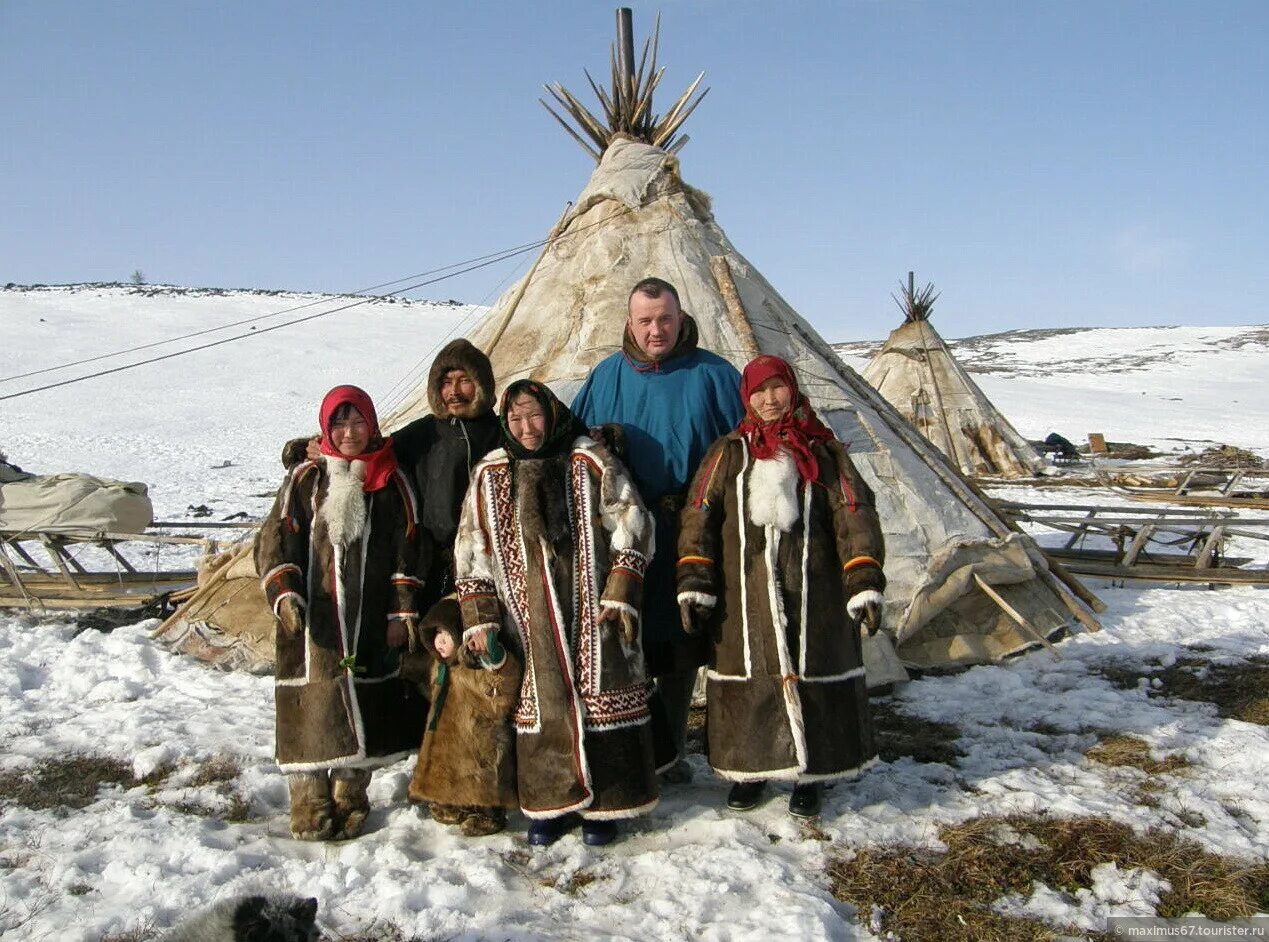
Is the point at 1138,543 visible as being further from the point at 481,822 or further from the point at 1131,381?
the point at 1131,381

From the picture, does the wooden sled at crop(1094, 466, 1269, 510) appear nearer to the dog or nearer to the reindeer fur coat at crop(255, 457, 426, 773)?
the reindeer fur coat at crop(255, 457, 426, 773)

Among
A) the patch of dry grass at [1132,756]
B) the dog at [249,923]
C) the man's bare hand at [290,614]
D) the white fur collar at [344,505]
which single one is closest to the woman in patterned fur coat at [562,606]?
the white fur collar at [344,505]

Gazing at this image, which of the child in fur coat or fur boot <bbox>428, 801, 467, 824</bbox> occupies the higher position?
the child in fur coat

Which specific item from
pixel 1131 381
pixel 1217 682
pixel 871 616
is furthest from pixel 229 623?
pixel 1131 381

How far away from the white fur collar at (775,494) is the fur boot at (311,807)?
1585 millimetres

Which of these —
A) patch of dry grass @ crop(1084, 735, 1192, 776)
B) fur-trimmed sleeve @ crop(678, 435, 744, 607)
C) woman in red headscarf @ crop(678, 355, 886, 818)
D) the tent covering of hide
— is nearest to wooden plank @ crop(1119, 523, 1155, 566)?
patch of dry grass @ crop(1084, 735, 1192, 776)

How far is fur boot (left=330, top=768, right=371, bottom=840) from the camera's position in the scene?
3076 mm

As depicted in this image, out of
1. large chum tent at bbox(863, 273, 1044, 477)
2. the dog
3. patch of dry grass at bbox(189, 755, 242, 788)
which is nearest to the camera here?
the dog

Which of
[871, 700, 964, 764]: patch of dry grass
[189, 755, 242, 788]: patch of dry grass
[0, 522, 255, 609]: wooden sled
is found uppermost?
[0, 522, 255, 609]: wooden sled

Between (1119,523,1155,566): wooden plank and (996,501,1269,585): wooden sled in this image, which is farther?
(1119,523,1155,566): wooden plank

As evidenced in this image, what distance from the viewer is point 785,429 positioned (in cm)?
314

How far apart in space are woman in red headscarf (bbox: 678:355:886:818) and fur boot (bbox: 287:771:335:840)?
3.98ft

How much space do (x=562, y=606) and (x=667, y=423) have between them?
0.80 m

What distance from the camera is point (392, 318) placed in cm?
4266
